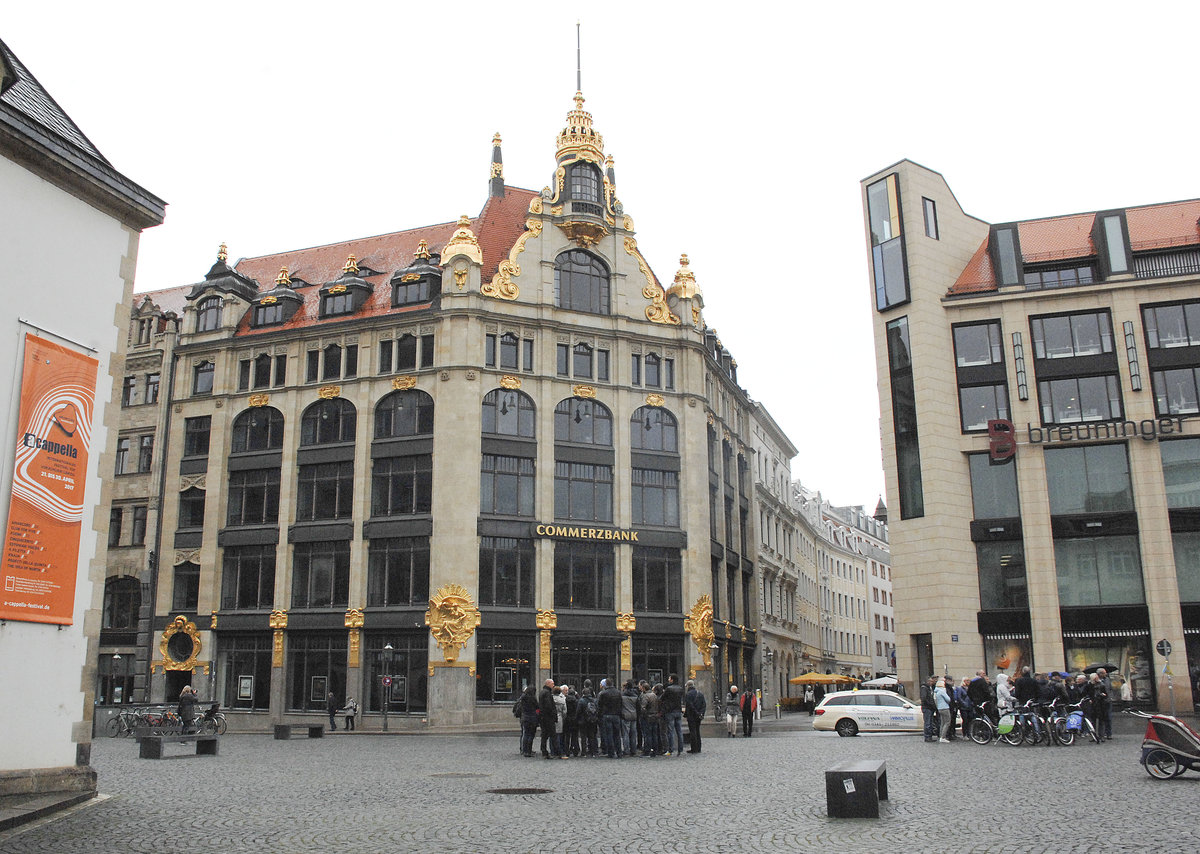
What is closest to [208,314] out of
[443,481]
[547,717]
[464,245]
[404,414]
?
[404,414]

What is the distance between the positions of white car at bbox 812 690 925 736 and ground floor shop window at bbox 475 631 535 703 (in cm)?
1509

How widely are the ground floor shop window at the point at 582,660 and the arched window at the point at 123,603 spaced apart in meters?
20.9

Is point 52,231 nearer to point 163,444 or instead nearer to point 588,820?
point 588,820

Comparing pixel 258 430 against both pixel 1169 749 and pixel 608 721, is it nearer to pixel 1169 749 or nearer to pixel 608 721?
pixel 608 721

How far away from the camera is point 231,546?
50562 mm

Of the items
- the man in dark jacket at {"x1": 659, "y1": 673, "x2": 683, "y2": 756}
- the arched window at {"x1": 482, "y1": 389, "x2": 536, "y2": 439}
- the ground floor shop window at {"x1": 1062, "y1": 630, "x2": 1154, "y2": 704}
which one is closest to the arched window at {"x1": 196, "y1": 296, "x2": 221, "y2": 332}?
the arched window at {"x1": 482, "y1": 389, "x2": 536, "y2": 439}

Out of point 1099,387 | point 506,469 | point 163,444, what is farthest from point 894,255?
point 163,444

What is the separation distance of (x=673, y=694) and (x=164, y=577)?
3459 centimetres

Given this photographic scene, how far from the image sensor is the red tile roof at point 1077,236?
49875 mm

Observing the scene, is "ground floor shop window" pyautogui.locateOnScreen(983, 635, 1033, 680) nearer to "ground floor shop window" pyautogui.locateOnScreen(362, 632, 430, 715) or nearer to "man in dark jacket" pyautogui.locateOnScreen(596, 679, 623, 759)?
"ground floor shop window" pyautogui.locateOnScreen(362, 632, 430, 715)

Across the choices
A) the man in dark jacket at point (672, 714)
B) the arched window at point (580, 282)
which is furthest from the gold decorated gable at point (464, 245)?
the man in dark jacket at point (672, 714)

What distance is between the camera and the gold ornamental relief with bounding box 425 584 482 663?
148 feet

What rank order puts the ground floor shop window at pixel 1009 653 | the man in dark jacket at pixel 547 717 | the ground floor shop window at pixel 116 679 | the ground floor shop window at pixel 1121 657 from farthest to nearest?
the ground floor shop window at pixel 116 679, the ground floor shop window at pixel 1009 653, the ground floor shop window at pixel 1121 657, the man in dark jacket at pixel 547 717

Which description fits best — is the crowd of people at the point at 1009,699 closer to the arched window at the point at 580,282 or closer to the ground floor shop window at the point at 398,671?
the ground floor shop window at the point at 398,671
